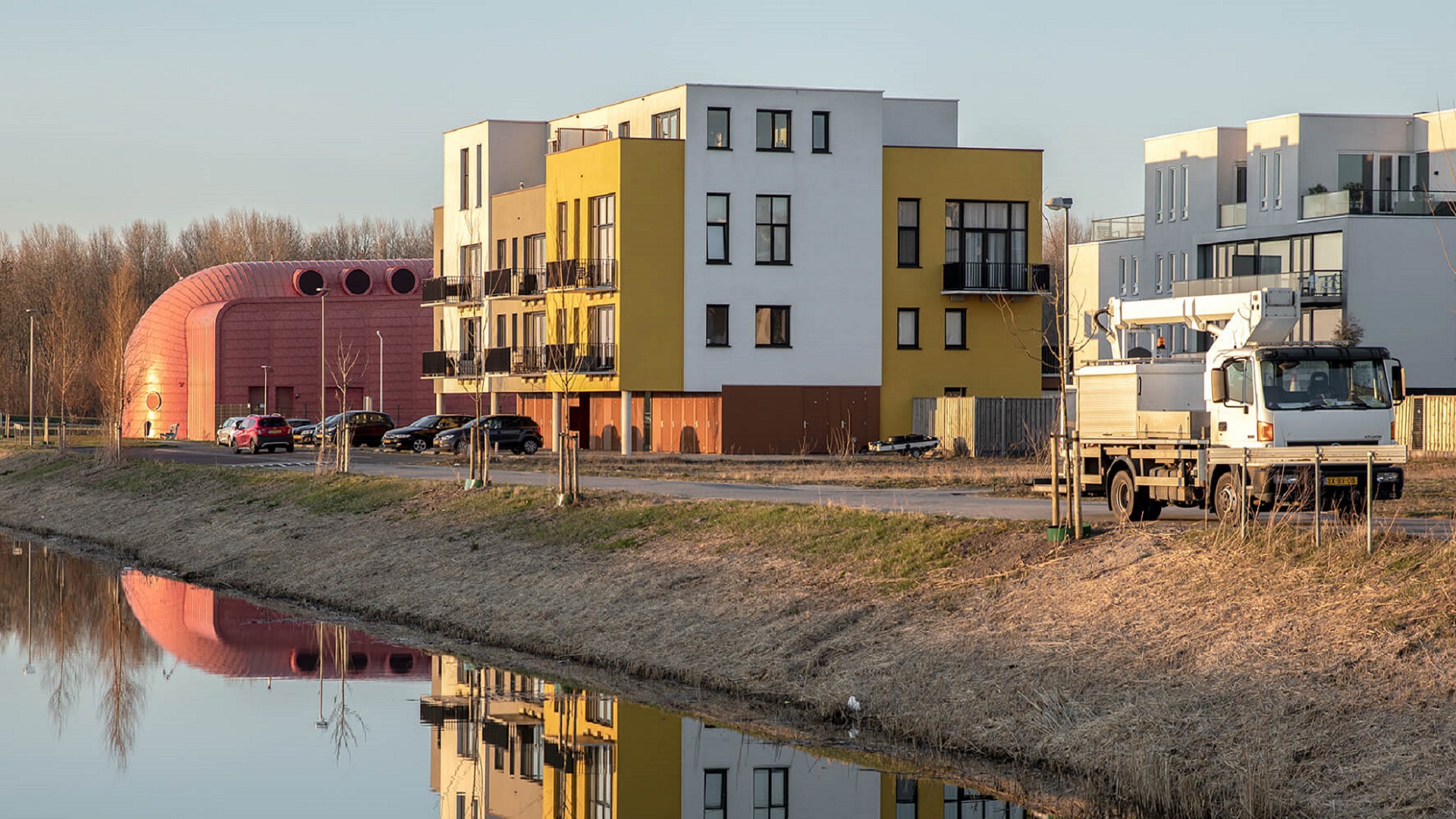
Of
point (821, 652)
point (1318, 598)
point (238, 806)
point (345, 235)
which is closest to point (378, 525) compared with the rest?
point (821, 652)

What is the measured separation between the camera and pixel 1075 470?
19328mm

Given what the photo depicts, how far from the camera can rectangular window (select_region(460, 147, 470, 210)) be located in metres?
74.6

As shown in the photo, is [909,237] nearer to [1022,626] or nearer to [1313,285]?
[1313,285]

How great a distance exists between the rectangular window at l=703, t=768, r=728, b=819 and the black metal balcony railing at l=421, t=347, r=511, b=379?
54929 mm

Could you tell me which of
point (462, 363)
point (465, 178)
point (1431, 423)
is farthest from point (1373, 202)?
point (462, 363)

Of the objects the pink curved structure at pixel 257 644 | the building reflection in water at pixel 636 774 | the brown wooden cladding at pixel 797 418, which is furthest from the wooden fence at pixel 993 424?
the building reflection in water at pixel 636 774

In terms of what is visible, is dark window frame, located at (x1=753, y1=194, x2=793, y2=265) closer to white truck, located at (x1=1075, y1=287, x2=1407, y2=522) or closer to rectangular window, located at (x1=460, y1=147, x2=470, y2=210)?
rectangular window, located at (x1=460, y1=147, x2=470, y2=210)

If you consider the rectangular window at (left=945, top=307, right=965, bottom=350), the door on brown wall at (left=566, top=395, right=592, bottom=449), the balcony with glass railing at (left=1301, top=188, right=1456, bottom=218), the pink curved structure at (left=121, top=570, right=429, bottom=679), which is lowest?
the pink curved structure at (left=121, top=570, right=429, bottom=679)

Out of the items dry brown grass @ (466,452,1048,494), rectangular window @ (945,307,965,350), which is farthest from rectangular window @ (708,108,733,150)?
dry brown grass @ (466,452,1048,494)

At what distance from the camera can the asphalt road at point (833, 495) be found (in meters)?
24.1

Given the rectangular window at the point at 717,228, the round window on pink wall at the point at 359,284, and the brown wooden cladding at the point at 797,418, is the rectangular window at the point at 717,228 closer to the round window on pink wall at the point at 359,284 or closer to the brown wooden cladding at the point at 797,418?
the brown wooden cladding at the point at 797,418

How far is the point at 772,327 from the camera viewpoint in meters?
63.0

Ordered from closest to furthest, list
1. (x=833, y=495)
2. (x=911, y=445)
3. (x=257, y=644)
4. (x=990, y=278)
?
(x=257, y=644), (x=833, y=495), (x=911, y=445), (x=990, y=278)

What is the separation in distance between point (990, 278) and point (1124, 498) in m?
40.9
